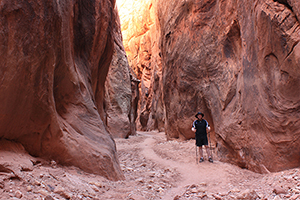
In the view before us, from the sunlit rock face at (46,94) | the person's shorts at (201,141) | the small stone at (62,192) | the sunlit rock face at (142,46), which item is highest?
the sunlit rock face at (142,46)

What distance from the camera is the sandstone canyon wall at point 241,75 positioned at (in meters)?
4.96

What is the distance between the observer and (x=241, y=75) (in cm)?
725

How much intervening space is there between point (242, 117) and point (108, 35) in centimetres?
693

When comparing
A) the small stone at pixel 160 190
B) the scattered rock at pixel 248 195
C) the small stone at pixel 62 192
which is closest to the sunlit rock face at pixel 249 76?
the scattered rock at pixel 248 195

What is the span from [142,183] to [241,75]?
5116mm

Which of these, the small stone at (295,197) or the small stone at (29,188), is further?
the small stone at (295,197)

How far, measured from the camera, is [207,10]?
448 inches

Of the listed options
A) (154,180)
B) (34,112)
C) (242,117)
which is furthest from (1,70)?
(242,117)

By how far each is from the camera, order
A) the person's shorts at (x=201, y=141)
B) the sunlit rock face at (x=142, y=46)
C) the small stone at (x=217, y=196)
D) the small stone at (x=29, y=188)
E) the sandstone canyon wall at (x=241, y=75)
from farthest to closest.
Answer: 1. the sunlit rock face at (x=142, y=46)
2. the person's shorts at (x=201, y=141)
3. the sandstone canyon wall at (x=241, y=75)
4. the small stone at (x=217, y=196)
5. the small stone at (x=29, y=188)

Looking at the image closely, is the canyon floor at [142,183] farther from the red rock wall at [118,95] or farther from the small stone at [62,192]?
the red rock wall at [118,95]

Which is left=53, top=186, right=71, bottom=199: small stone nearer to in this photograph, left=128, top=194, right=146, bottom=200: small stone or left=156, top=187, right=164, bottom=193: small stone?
left=128, top=194, right=146, bottom=200: small stone

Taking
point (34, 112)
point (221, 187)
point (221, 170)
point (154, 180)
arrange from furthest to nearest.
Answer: point (221, 170) < point (154, 180) < point (221, 187) < point (34, 112)

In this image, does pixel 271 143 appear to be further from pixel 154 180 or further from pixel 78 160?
pixel 78 160

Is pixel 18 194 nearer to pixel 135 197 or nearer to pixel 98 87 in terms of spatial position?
pixel 135 197
